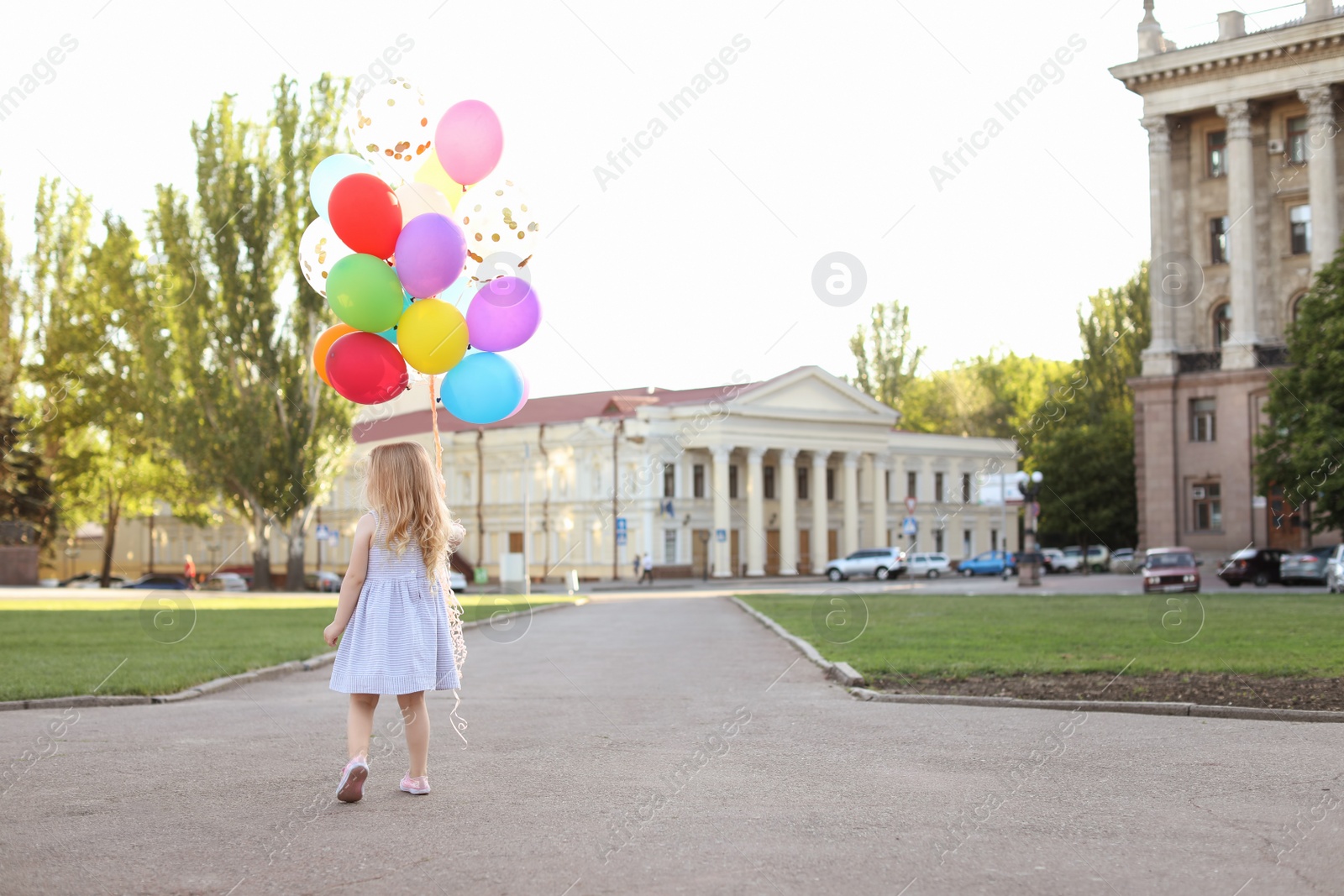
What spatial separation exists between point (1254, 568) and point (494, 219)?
4350 centimetres

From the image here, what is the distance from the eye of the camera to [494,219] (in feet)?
33.5

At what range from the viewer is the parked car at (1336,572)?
39188 mm

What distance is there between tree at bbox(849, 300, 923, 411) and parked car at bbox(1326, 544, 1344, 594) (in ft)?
169

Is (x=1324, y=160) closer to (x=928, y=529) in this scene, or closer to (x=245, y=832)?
(x=928, y=529)

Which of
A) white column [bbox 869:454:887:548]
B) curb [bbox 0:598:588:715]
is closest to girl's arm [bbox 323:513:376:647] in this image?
curb [bbox 0:598:588:715]

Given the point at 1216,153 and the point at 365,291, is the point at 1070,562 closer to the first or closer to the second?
the point at 1216,153

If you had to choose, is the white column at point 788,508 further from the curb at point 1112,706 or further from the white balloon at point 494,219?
the white balloon at point 494,219

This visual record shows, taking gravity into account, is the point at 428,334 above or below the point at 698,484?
below

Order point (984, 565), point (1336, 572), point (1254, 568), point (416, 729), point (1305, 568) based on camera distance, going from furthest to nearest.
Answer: point (984, 565) → point (1254, 568) → point (1305, 568) → point (1336, 572) → point (416, 729)

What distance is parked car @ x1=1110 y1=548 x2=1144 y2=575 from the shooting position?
66.8 metres

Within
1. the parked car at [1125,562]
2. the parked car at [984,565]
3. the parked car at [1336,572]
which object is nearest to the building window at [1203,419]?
the parked car at [1125,562]

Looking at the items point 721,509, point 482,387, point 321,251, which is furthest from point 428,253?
point 721,509

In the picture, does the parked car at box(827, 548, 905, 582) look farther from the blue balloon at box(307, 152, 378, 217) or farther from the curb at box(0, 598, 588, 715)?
the blue balloon at box(307, 152, 378, 217)

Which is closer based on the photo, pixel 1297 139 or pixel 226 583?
pixel 1297 139
